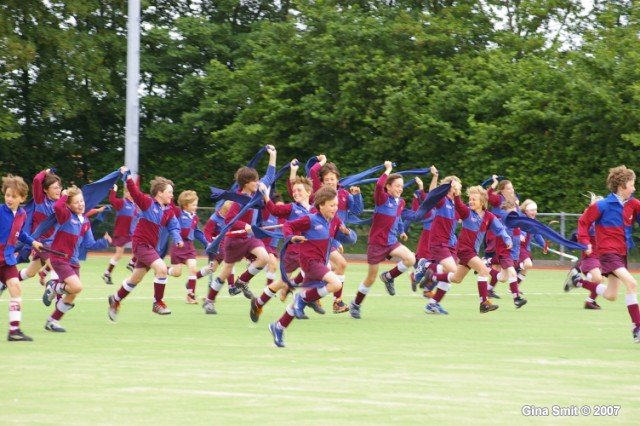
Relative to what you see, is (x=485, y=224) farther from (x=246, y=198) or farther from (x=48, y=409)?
(x=48, y=409)

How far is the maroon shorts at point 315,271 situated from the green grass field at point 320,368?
2.01 feet

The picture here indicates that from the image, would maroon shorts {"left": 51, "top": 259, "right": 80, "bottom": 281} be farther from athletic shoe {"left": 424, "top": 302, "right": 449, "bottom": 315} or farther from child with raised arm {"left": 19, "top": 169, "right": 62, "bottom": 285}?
athletic shoe {"left": 424, "top": 302, "right": 449, "bottom": 315}

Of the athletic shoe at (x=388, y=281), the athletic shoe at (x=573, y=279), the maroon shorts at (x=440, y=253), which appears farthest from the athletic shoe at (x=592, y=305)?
the athletic shoe at (x=388, y=281)

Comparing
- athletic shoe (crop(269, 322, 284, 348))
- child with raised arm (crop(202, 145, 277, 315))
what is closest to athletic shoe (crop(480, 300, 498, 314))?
child with raised arm (crop(202, 145, 277, 315))

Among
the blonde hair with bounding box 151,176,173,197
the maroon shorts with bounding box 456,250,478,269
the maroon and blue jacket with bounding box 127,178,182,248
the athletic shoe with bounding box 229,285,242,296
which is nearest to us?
the maroon and blue jacket with bounding box 127,178,182,248

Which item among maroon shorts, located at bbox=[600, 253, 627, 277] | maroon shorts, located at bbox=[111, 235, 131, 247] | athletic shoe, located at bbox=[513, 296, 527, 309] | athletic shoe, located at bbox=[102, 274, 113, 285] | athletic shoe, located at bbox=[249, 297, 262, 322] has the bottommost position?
athletic shoe, located at bbox=[102, 274, 113, 285]

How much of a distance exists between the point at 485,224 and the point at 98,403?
10334 mm

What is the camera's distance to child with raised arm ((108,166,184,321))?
601 inches

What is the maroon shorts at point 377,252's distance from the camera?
16.5 m

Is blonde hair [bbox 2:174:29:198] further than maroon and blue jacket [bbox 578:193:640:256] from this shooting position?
No

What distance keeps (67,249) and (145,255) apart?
1.51 m

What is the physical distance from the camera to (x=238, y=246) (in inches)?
667

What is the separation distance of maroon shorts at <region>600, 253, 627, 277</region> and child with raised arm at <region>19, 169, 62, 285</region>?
21.5 ft

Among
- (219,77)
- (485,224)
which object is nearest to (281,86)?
(219,77)
